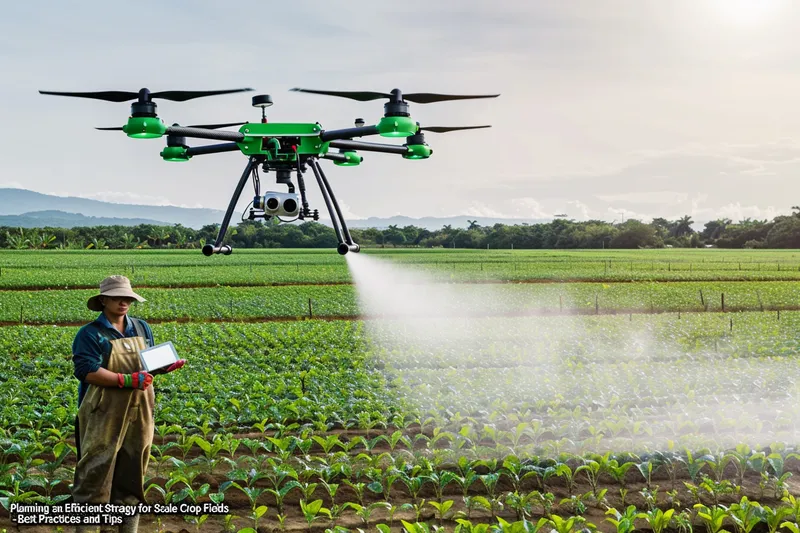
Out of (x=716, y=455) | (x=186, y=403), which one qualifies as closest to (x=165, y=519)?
(x=186, y=403)

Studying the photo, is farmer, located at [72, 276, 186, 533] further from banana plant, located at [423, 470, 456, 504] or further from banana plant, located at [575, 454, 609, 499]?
banana plant, located at [575, 454, 609, 499]

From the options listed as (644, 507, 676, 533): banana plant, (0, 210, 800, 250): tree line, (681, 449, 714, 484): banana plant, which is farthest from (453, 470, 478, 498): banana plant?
(0, 210, 800, 250): tree line

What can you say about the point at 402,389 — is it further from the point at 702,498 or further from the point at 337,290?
the point at 337,290

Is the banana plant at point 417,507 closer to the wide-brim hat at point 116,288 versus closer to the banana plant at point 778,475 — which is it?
the wide-brim hat at point 116,288

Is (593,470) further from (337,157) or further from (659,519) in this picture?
(337,157)

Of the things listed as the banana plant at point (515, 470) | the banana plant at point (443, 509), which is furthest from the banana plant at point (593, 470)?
the banana plant at point (443, 509)

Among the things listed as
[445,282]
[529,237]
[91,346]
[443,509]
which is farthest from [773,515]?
[529,237]
